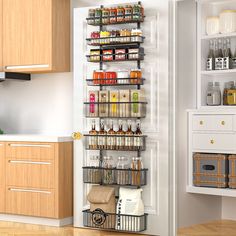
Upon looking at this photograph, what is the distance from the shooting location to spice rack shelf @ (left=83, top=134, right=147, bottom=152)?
5.50 meters

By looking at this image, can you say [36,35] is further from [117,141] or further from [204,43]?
[204,43]

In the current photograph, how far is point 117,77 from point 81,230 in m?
1.45

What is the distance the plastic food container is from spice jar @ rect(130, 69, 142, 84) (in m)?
0.87

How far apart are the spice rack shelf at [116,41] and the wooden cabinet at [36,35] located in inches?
22.3

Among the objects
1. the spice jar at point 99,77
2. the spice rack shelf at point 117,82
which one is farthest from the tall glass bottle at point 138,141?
the spice jar at point 99,77

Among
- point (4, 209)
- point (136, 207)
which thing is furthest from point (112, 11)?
point (4, 209)

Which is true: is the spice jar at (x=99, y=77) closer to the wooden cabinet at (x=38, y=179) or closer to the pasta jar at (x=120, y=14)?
the pasta jar at (x=120, y=14)

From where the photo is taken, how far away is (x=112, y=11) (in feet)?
18.5

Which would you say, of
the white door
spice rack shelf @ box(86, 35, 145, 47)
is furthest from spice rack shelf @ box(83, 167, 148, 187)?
spice rack shelf @ box(86, 35, 145, 47)

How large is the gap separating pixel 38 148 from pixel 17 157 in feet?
0.90

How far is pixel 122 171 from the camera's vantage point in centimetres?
557

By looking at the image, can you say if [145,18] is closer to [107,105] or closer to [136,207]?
[107,105]

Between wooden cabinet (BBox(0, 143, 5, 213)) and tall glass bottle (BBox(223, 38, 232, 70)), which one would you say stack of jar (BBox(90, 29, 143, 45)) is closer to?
tall glass bottle (BBox(223, 38, 232, 70))

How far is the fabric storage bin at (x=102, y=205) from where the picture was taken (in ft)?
18.3
